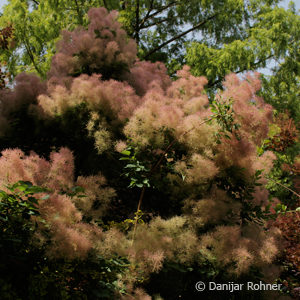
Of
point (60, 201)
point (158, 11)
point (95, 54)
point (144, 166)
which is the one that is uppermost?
point (158, 11)

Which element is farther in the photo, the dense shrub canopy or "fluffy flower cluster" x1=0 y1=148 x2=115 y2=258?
the dense shrub canopy

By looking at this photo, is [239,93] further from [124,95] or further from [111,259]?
[111,259]

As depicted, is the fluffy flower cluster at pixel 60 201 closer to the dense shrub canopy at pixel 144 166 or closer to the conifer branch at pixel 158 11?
the dense shrub canopy at pixel 144 166

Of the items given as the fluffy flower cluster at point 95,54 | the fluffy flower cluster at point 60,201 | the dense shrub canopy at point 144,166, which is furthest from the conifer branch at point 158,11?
the fluffy flower cluster at point 60,201

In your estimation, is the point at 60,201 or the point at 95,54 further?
the point at 95,54

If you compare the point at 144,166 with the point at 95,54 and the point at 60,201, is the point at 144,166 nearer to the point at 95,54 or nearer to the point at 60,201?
the point at 60,201

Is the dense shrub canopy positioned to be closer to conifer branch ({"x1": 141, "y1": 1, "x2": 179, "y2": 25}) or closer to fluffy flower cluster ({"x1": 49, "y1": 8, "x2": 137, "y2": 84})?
fluffy flower cluster ({"x1": 49, "y1": 8, "x2": 137, "y2": 84})

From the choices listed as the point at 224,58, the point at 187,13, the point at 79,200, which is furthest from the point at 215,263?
the point at 187,13

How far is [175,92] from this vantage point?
3.18m

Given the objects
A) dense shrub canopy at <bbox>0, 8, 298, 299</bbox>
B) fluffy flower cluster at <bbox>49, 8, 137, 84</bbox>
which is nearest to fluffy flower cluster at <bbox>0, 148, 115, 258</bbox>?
dense shrub canopy at <bbox>0, 8, 298, 299</bbox>

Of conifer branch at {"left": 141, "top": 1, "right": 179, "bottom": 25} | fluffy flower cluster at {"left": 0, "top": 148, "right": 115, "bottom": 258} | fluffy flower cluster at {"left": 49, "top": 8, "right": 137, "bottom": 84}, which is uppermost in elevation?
conifer branch at {"left": 141, "top": 1, "right": 179, "bottom": 25}

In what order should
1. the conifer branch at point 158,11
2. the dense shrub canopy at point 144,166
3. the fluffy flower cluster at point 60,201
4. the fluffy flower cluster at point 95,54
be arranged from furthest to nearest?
1. the conifer branch at point 158,11
2. the fluffy flower cluster at point 95,54
3. the dense shrub canopy at point 144,166
4. the fluffy flower cluster at point 60,201

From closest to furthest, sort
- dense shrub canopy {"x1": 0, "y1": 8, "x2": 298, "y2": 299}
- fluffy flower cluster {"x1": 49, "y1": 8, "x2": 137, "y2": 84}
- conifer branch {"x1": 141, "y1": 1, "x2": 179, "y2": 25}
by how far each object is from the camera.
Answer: dense shrub canopy {"x1": 0, "y1": 8, "x2": 298, "y2": 299} < fluffy flower cluster {"x1": 49, "y1": 8, "x2": 137, "y2": 84} < conifer branch {"x1": 141, "y1": 1, "x2": 179, "y2": 25}

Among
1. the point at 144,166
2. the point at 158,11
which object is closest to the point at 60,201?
the point at 144,166
